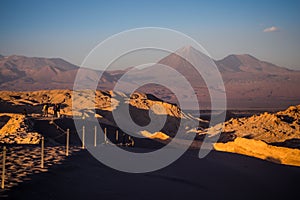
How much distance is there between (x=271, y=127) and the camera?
979 inches

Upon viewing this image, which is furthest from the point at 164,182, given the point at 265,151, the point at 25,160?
the point at 265,151

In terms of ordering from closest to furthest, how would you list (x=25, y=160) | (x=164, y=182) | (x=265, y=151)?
(x=164, y=182), (x=25, y=160), (x=265, y=151)

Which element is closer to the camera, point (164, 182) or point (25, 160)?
point (164, 182)

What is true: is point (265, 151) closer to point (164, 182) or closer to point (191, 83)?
point (164, 182)

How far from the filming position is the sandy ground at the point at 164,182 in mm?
7926

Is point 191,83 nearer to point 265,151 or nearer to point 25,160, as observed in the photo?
point 265,151

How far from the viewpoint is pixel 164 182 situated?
9789mm

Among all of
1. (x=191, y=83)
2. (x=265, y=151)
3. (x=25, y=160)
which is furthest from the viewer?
(x=191, y=83)

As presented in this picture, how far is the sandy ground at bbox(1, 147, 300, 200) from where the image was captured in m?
7.93

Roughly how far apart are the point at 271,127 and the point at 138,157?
14.6 metres

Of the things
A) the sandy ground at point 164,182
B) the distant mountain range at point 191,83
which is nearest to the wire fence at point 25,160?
the sandy ground at point 164,182

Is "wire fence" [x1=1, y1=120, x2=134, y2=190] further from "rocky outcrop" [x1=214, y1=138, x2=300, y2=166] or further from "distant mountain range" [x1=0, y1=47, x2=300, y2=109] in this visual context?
"distant mountain range" [x1=0, y1=47, x2=300, y2=109]

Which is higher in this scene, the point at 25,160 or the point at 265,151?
the point at 25,160

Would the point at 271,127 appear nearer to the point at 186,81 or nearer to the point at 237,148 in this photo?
the point at 237,148
